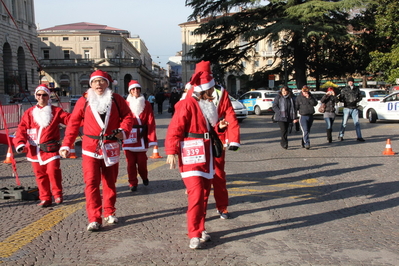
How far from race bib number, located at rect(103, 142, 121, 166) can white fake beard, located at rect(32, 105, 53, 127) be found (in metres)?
1.56

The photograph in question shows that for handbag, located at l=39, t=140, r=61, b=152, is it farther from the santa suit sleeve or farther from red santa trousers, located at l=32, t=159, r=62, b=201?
the santa suit sleeve

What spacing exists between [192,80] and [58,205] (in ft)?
9.56

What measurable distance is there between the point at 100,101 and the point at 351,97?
10.2 m

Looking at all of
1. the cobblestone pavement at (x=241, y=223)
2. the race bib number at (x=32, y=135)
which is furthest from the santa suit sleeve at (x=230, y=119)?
the race bib number at (x=32, y=135)

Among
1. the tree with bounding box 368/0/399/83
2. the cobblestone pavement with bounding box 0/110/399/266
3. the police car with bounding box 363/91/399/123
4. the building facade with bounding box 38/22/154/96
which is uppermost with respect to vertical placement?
the building facade with bounding box 38/22/154/96

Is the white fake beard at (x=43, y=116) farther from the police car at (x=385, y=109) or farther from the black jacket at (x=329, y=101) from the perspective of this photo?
the police car at (x=385, y=109)

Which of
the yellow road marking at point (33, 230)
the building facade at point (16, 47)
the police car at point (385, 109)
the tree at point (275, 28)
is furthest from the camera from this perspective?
the building facade at point (16, 47)

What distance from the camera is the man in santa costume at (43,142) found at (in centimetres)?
646

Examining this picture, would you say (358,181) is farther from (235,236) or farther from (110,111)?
(110,111)

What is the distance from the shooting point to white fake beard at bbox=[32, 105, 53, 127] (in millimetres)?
6512

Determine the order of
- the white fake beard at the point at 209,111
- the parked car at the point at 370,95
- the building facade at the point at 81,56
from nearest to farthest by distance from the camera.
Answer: the white fake beard at the point at 209,111 → the parked car at the point at 370,95 → the building facade at the point at 81,56

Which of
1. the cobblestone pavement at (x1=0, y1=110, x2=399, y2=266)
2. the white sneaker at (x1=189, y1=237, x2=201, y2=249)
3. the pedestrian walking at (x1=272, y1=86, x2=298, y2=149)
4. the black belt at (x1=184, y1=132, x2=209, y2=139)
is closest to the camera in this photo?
the cobblestone pavement at (x1=0, y1=110, x2=399, y2=266)

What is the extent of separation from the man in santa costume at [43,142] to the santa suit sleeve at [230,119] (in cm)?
231

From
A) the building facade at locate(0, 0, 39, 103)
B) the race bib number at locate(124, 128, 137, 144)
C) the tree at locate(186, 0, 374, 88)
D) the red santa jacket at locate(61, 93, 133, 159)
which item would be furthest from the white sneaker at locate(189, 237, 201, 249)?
the building facade at locate(0, 0, 39, 103)
